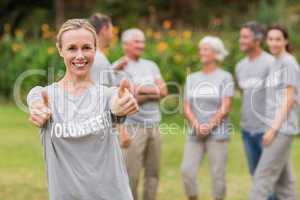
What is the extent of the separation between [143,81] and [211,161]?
1089mm

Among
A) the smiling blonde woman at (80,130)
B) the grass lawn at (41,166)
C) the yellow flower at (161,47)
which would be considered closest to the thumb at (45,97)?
the smiling blonde woman at (80,130)


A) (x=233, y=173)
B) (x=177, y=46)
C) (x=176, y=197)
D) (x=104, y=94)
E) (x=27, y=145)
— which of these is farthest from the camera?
(x=177, y=46)

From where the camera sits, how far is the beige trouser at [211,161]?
7344mm

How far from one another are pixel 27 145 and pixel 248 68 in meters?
5.98

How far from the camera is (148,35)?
17.7 m

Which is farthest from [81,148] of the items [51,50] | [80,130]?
[51,50]

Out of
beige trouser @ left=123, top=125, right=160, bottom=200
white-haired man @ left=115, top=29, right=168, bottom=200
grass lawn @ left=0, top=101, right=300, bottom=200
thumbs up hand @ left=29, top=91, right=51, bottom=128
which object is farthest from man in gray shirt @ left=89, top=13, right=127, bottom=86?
grass lawn @ left=0, top=101, right=300, bottom=200

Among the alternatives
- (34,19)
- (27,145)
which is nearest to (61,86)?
(27,145)

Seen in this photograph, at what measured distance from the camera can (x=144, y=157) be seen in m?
7.44

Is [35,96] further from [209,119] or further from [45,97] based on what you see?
[209,119]

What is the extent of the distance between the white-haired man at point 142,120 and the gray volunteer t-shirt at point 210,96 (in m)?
0.35

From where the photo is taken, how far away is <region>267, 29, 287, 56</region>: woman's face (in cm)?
698

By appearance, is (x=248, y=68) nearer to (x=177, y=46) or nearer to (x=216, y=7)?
(x=177, y=46)

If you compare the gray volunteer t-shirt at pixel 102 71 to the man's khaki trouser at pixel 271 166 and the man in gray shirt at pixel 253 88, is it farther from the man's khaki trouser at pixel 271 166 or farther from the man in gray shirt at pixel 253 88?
the man in gray shirt at pixel 253 88
